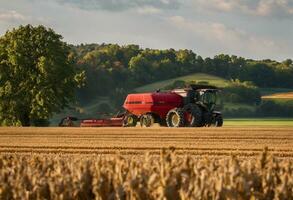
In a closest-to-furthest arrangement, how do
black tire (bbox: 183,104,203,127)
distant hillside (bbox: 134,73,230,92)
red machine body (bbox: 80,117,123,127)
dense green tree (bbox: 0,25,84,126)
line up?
black tire (bbox: 183,104,203,127) → red machine body (bbox: 80,117,123,127) → dense green tree (bbox: 0,25,84,126) → distant hillside (bbox: 134,73,230,92)

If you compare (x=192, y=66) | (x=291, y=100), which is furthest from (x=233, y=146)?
(x=192, y=66)

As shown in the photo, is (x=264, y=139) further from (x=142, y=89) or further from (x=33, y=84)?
(x=142, y=89)

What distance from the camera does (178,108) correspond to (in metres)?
37.2

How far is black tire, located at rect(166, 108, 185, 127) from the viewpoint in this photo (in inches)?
1447

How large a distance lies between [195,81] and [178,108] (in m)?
73.1

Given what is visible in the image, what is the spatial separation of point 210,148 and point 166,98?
15903 millimetres

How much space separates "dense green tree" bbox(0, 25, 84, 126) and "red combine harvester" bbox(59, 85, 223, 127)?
10705mm

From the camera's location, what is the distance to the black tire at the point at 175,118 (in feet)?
121

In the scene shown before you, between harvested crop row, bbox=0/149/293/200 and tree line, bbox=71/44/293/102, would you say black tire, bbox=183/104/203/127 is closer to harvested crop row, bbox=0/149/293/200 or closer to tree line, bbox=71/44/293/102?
harvested crop row, bbox=0/149/293/200

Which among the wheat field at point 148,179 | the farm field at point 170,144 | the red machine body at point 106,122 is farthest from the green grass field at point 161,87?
the wheat field at point 148,179

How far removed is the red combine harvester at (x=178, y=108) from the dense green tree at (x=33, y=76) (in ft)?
35.1

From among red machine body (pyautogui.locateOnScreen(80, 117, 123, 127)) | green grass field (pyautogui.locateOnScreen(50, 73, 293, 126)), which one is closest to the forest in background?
green grass field (pyautogui.locateOnScreen(50, 73, 293, 126))

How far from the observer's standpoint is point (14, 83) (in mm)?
50625

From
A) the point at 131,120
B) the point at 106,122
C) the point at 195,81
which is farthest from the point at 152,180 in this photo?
the point at 195,81
